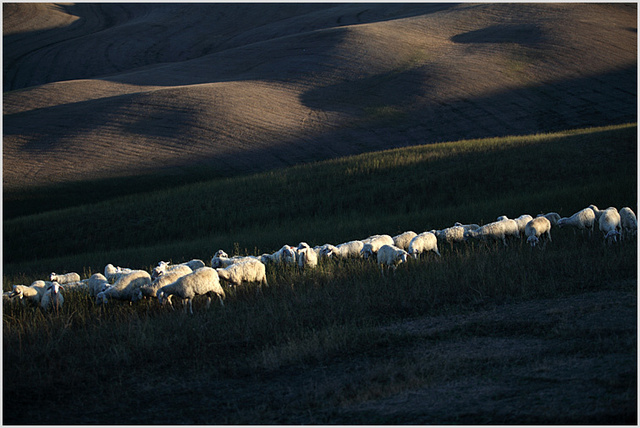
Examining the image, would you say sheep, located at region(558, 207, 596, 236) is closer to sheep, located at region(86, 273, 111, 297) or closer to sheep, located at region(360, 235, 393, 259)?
sheep, located at region(360, 235, 393, 259)

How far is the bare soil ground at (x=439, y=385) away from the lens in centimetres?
544

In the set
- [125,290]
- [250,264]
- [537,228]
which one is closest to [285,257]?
[250,264]

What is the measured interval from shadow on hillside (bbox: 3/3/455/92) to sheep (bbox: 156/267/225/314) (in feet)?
234

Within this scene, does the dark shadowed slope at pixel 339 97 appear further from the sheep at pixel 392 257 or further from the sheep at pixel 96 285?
the sheep at pixel 392 257

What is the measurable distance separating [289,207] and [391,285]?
13.9 metres

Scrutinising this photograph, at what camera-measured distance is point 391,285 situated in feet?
33.3

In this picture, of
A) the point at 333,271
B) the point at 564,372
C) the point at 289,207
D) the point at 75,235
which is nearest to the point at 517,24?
the point at 289,207

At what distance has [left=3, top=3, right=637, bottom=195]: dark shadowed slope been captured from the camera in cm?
3872

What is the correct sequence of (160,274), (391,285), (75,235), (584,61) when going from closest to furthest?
(391,285) < (160,274) < (75,235) < (584,61)

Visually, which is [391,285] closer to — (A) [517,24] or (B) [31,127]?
(B) [31,127]

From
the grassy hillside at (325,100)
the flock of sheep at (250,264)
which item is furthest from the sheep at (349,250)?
the grassy hillside at (325,100)

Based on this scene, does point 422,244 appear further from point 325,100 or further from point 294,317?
point 325,100

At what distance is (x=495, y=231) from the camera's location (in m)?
13.5

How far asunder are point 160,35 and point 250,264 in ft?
306
